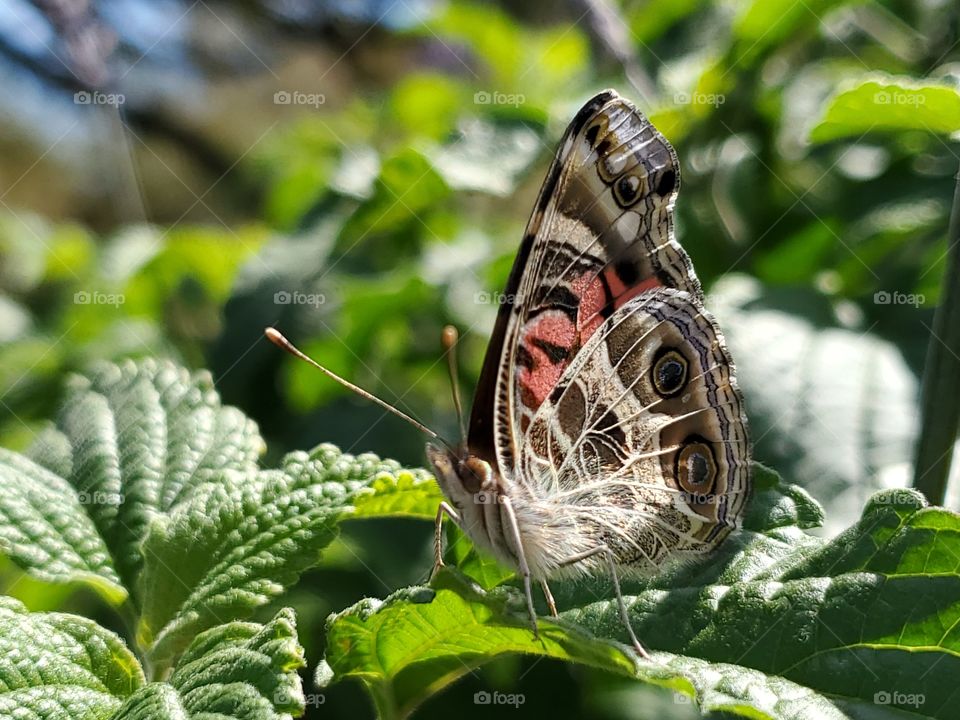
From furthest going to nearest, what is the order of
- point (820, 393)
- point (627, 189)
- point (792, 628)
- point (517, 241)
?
point (517, 241) < point (820, 393) < point (627, 189) < point (792, 628)

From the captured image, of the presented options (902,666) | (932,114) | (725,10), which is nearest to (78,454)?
(902,666)

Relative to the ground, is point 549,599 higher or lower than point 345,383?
lower

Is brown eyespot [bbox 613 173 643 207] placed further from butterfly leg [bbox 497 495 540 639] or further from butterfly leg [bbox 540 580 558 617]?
butterfly leg [bbox 540 580 558 617]

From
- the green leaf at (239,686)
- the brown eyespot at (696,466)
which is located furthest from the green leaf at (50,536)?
the brown eyespot at (696,466)

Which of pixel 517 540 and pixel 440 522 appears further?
pixel 440 522

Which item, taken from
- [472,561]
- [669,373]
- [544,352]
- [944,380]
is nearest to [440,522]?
[472,561]

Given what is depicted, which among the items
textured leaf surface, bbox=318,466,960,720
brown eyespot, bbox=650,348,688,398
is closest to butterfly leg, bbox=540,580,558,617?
textured leaf surface, bbox=318,466,960,720

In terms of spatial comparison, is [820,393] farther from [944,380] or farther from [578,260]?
[944,380]
